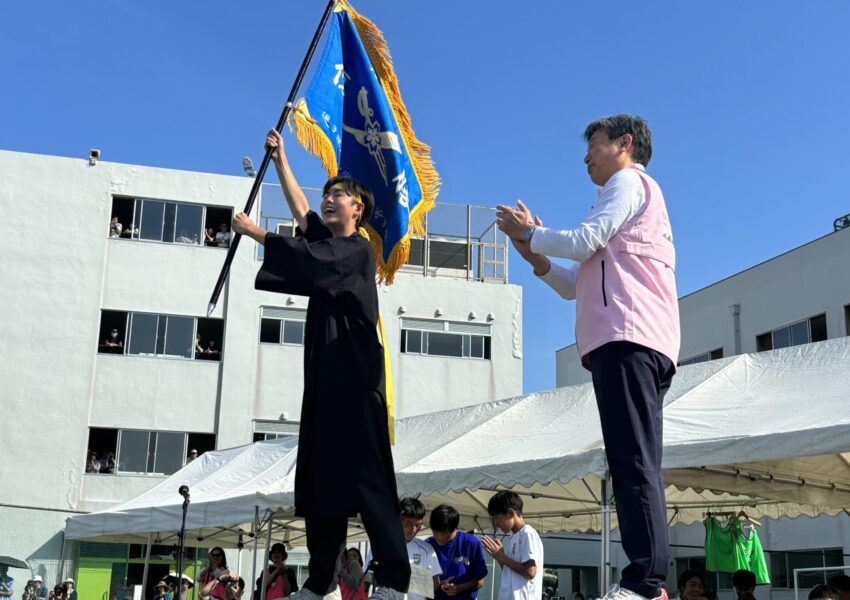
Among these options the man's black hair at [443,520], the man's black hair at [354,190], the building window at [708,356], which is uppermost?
the building window at [708,356]

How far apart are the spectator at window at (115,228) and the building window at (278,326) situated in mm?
4621

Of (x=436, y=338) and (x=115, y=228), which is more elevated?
(x=115, y=228)

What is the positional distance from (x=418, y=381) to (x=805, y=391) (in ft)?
74.5

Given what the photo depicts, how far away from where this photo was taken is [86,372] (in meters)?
28.8

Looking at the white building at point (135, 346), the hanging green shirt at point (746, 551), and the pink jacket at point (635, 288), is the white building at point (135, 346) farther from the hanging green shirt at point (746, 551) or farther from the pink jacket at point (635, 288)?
the pink jacket at point (635, 288)

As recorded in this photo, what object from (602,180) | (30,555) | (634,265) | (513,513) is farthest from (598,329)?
(30,555)

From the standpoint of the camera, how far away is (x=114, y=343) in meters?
29.3

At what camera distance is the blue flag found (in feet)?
25.4

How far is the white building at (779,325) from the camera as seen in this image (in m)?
25.8

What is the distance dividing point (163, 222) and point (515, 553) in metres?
25.3

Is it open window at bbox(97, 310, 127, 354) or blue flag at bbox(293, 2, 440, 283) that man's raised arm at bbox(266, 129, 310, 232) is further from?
open window at bbox(97, 310, 127, 354)

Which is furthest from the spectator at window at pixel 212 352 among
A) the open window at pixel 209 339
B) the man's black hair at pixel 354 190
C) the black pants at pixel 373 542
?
the black pants at pixel 373 542

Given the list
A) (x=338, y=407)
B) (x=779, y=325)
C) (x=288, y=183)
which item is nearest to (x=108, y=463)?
(x=779, y=325)

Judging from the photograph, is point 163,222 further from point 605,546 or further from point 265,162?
point 265,162
